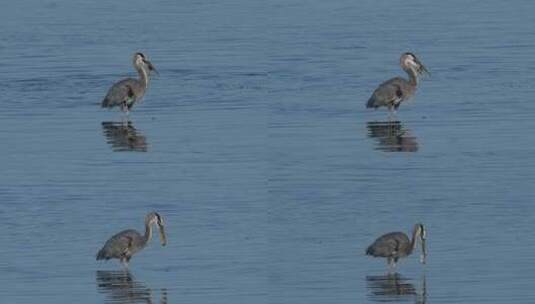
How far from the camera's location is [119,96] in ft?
119

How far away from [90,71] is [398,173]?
14.7m

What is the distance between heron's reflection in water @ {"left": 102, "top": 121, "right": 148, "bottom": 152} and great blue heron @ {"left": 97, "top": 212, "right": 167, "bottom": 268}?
306 inches

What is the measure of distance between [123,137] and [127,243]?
10337 mm

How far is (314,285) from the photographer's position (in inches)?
881

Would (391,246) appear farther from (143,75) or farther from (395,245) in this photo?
(143,75)

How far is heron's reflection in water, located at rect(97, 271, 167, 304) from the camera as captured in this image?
22.0 meters

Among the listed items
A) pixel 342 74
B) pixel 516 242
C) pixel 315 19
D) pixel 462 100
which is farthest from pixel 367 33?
pixel 516 242

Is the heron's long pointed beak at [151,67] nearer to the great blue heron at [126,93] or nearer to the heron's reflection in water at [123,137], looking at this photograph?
the great blue heron at [126,93]

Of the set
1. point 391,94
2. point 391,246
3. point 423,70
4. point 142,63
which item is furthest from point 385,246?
point 142,63

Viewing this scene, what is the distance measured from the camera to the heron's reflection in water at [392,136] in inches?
1254

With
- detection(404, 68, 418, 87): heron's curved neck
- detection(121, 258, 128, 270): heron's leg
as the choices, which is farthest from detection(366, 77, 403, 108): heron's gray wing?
detection(121, 258, 128, 270): heron's leg

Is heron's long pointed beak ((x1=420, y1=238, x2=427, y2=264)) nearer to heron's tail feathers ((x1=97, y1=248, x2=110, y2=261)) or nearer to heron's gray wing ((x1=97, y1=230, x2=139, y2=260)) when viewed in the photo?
heron's gray wing ((x1=97, y1=230, x2=139, y2=260))

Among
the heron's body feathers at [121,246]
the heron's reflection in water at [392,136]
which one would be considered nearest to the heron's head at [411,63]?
the heron's reflection in water at [392,136]

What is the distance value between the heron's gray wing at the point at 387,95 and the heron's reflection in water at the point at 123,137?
14.1 feet
